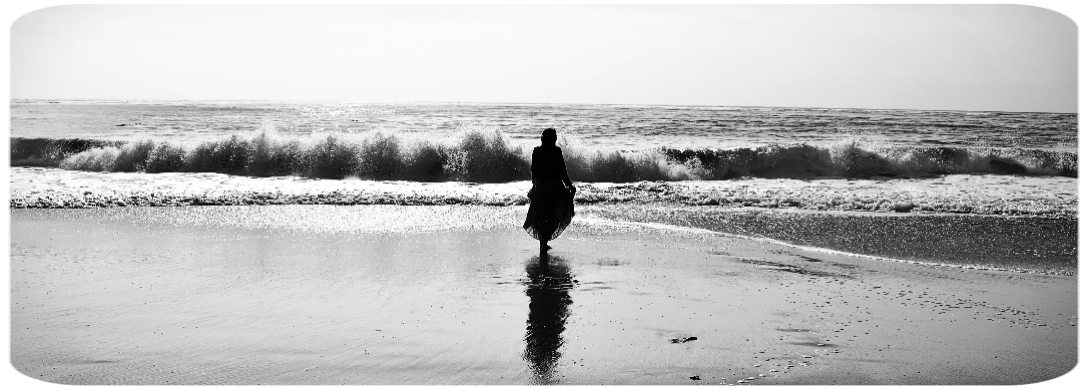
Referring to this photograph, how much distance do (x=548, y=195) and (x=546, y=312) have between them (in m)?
2.88

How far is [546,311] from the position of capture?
5.99 m

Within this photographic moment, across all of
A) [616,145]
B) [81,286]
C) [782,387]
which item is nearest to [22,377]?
[81,286]

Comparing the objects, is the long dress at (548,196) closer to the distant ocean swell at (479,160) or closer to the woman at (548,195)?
the woman at (548,195)

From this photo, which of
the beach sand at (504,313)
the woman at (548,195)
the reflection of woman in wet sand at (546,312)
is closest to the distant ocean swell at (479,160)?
the woman at (548,195)

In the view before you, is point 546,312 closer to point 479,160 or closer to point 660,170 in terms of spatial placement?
point 479,160

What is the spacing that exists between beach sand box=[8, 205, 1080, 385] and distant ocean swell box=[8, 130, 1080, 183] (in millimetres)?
10668

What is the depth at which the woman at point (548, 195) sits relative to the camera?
8.59 meters

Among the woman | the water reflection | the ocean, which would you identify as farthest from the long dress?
the ocean

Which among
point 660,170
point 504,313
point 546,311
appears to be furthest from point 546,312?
point 660,170

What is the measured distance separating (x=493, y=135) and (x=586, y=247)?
12913 millimetres

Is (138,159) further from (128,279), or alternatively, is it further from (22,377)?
(22,377)

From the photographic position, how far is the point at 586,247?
30.0 ft

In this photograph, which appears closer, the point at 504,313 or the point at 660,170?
the point at 504,313

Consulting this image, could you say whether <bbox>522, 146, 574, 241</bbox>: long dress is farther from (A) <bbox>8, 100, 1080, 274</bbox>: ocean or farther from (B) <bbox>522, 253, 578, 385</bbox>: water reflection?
(A) <bbox>8, 100, 1080, 274</bbox>: ocean
